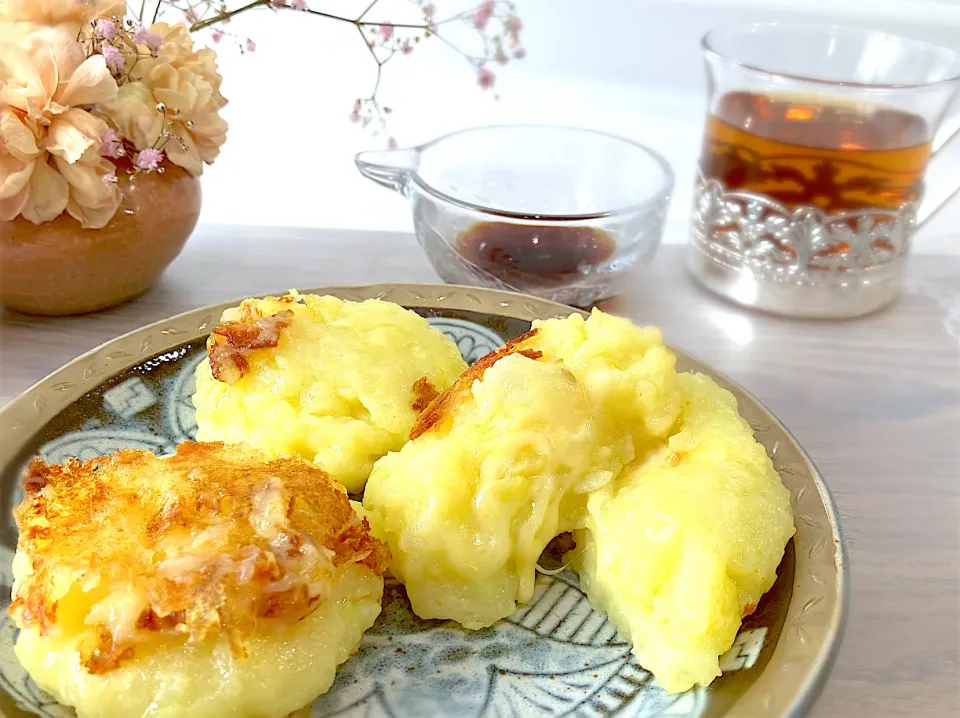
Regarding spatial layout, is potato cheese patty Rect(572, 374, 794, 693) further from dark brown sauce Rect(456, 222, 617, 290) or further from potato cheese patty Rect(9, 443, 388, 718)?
dark brown sauce Rect(456, 222, 617, 290)

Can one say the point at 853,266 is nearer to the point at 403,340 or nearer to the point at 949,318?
the point at 949,318

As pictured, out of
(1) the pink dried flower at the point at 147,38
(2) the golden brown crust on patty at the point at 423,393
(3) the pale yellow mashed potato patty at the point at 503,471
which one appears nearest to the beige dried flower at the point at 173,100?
(1) the pink dried flower at the point at 147,38

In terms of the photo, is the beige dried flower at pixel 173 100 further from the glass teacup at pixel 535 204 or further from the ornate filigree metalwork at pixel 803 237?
the ornate filigree metalwork at pixel 803 237

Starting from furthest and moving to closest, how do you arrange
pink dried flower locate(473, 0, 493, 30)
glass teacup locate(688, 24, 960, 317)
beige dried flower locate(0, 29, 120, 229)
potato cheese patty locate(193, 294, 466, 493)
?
pink dried flower locate(473, 0, 493, 30) → glass teacup locate(688, 24, 960, 317) → beige dried flower locate(0, 29, 120, 229) → potato cheese patty locate(193, 294, 466, 493)

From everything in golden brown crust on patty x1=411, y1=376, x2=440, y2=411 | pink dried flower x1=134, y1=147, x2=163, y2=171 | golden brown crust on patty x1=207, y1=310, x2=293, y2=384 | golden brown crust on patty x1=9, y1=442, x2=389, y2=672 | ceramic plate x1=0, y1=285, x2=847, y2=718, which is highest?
pink dried flower x1=134, y1=147, x2=163, y2=171

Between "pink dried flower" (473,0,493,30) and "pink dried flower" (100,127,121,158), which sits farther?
"pink dried flower" (473,0,493,30)

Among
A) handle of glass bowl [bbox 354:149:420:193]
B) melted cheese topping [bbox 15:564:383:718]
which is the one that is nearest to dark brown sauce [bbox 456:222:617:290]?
handle of glass bowl [bbox 354:149:420:193]
